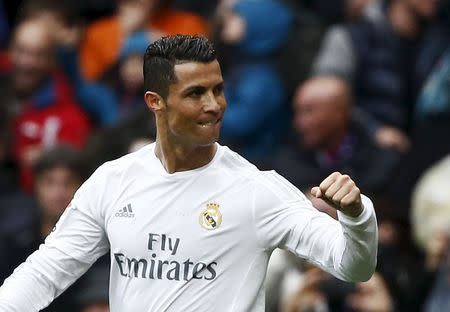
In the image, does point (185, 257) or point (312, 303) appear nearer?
point (185, 257)

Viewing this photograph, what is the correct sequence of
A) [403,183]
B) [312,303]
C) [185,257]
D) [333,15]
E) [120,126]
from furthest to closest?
[333,15] < [120,126] < [403,183] < [312,303] < [185,257]

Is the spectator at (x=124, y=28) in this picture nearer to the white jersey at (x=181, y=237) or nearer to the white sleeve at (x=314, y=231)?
the white jersey at (x=181, y=237)

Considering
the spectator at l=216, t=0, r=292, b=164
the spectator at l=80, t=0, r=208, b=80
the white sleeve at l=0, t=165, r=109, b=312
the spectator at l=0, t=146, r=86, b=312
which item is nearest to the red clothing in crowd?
the spectator at l=80, t=0, r=208, b=80

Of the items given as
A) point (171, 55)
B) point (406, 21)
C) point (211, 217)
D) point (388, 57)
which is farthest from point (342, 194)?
point (406, 21)

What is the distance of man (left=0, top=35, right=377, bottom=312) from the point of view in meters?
6.08

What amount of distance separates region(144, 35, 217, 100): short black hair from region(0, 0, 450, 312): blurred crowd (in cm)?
303

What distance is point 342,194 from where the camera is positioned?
5621 mm

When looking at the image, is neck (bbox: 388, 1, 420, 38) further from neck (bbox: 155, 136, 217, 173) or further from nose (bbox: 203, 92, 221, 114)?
nose (bbox: 203, 92, 221, 114)

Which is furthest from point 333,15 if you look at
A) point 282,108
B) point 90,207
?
point 90,207

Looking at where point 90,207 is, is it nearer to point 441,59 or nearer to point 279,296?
point 279,296

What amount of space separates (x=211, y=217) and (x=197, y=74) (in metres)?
0.58

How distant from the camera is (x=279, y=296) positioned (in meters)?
9.16

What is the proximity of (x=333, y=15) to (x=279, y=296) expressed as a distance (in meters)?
3.26

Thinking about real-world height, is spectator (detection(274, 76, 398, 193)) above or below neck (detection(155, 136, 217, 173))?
below
